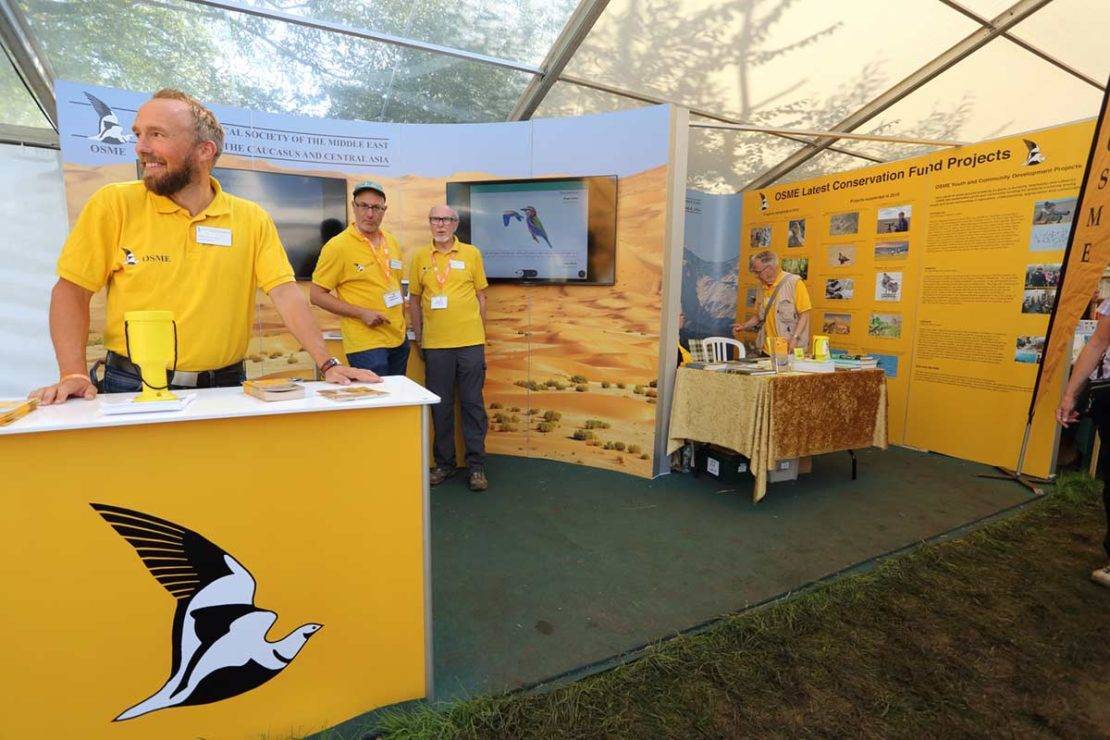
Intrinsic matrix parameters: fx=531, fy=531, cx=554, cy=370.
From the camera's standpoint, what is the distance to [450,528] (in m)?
2.85

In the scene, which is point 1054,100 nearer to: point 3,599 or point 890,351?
point 890,351

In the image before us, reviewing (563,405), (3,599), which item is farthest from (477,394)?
(3,599)

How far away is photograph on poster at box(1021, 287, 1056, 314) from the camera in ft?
11.9

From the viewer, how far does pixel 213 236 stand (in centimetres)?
160

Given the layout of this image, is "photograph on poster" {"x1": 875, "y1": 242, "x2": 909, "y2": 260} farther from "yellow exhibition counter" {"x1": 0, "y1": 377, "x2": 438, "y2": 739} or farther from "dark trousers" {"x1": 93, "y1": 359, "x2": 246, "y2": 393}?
"dark trousers" {"x1": 93, "y1": 359, "x2": 246, "y2": 393}

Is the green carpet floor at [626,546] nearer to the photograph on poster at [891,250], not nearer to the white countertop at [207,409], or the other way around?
the white countertop at [207,409]

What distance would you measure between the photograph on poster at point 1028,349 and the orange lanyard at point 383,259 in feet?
14.2

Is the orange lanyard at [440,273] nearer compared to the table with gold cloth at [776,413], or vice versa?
the table with gold cloth at [776,413]

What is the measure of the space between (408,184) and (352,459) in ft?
9.91

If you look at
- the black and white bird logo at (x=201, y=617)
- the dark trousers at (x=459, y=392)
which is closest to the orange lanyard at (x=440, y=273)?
the dark trousers at (x=459, y=392)

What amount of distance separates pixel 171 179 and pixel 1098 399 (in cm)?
351

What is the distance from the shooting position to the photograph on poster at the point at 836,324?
4930 mm

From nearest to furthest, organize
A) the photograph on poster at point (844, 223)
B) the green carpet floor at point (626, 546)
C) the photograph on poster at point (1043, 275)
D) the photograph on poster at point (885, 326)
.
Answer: the green carpet floor at point (626, 546), the photograph on poster at point (1043, 275), the photograph on poster at point (885, 326), the photograph on poster at point (844, 223)

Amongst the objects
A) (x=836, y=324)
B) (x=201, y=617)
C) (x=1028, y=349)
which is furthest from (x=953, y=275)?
(x=201, y=617)
